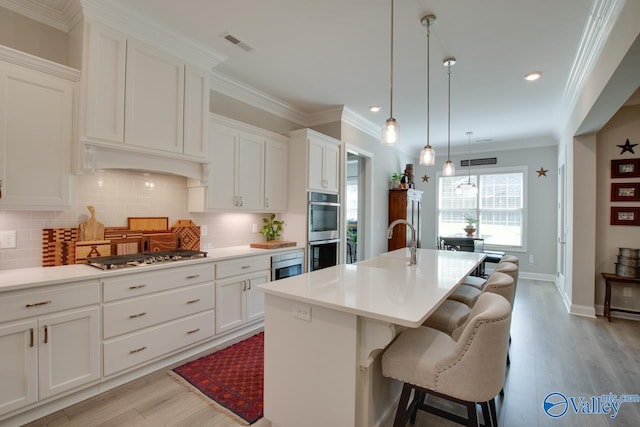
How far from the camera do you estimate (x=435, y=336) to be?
5.66 ft

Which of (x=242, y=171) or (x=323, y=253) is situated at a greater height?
(x=242, y=171)

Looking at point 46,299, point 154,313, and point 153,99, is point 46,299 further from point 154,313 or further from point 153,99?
point 153,99

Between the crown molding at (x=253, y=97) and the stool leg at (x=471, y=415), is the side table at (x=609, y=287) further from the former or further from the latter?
the crown molding at (x=253, y=97)

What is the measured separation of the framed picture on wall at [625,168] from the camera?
402 cm

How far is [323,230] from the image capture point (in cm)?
431

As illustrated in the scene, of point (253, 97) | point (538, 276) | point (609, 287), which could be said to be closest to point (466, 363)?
point (253, 97)

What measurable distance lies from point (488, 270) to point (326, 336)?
6.29 meters

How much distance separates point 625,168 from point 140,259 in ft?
19.0

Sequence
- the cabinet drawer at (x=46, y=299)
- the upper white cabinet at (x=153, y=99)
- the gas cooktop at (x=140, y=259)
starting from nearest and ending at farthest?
the cabinet drawer at (x=46, y=299), the gas cooktop at (x=140, y=259), the upper white cabinet at (x=153, y=99)

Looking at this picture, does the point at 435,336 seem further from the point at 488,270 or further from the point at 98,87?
the point at 488,270

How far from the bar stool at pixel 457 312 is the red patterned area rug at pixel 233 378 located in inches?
52.8

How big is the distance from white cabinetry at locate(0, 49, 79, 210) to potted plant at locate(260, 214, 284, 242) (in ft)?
6.93

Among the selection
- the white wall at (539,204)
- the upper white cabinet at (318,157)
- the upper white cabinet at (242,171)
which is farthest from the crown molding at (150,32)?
the white wall at (539,204)

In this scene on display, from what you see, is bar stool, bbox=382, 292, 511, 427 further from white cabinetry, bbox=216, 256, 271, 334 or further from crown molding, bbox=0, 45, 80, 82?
crown molding, bbox=0, 45, 80, 82
